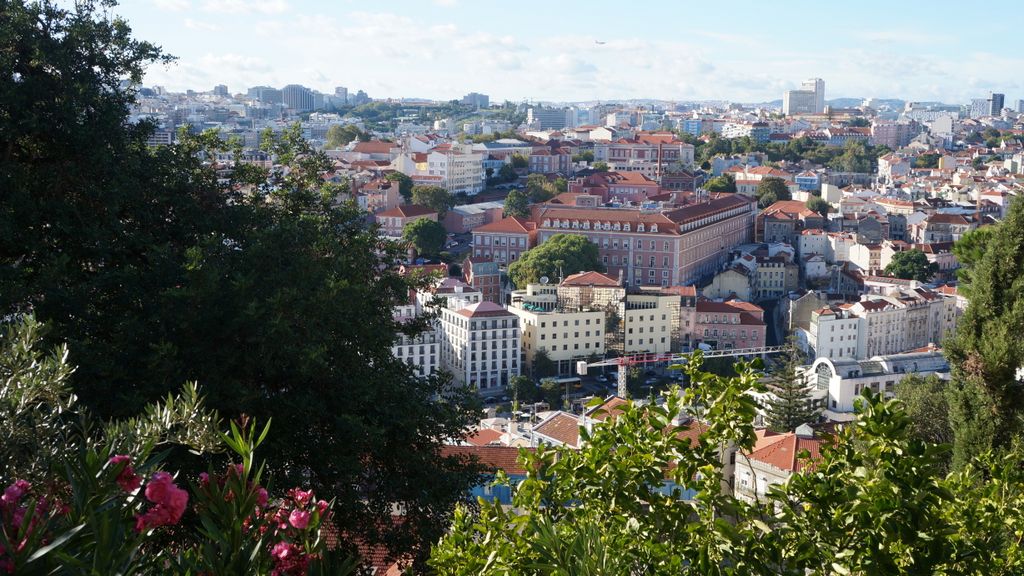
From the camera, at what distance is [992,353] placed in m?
5.06

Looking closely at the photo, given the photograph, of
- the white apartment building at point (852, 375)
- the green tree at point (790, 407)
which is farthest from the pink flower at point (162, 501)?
the white apartment building at point (852, 375)

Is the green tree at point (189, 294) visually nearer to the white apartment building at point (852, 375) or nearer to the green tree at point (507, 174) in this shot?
the white apartment building at point (852, 375)

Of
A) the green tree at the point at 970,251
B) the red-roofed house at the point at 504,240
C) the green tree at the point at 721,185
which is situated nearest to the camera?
the green tree at the point at 970,251

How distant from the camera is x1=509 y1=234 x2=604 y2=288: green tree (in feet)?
88.3

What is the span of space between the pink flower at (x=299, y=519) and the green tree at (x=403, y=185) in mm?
36686

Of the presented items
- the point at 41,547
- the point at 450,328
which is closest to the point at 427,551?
the point at 41,547

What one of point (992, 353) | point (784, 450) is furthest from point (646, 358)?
point (992, 353)

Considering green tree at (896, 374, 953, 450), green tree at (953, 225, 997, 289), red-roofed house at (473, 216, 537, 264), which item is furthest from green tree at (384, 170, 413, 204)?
green tree at (953, 225, 997, 289)

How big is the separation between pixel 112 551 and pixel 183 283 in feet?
9.79

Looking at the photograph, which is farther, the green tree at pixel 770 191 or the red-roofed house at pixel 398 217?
the green tree at pixel 770 191

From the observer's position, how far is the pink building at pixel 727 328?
24047mm

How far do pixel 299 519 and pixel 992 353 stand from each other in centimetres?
384

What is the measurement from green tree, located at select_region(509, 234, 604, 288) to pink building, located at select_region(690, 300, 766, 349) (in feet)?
12.9

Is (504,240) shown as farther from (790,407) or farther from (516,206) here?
(790,407)
